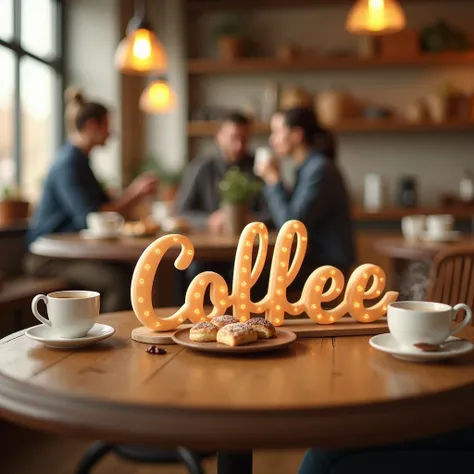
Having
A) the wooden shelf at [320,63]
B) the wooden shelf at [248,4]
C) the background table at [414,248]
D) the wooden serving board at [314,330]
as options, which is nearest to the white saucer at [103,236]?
the background table at [414,248]

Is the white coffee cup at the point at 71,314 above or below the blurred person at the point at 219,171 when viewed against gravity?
below

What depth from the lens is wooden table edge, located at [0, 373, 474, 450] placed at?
3.14ft

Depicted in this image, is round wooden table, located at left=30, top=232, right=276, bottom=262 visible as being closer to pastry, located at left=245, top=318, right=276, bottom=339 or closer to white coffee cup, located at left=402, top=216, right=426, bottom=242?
white coffee cup, located at left=402, top=216, right=426, bottom=242

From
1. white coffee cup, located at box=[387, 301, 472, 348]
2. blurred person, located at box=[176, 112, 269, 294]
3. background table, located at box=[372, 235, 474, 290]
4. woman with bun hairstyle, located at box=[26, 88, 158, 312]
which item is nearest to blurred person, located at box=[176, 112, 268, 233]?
blurred person, located at box=[176, 112, 269, 294]

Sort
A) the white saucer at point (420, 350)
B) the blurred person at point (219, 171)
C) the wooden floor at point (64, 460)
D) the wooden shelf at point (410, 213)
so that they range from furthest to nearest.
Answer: the wooden shelf at point (410, 213) → the blurred person at point (219, 171) → the wooden floor at point (64, 460) → the white saucer at point (420, 350)

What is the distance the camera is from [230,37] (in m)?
6.10

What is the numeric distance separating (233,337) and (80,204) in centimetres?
266

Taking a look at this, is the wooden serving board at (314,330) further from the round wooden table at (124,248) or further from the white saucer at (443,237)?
the white saucer at (443,237)

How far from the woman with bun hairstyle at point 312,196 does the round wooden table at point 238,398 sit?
205 cm

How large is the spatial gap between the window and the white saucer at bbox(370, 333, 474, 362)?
3766 millimetres

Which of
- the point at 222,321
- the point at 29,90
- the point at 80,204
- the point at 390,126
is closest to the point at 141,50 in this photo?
the point at 80,204

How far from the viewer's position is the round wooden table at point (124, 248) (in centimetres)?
289

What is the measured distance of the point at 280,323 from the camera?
151cm

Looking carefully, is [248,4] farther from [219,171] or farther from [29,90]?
[219,171]
